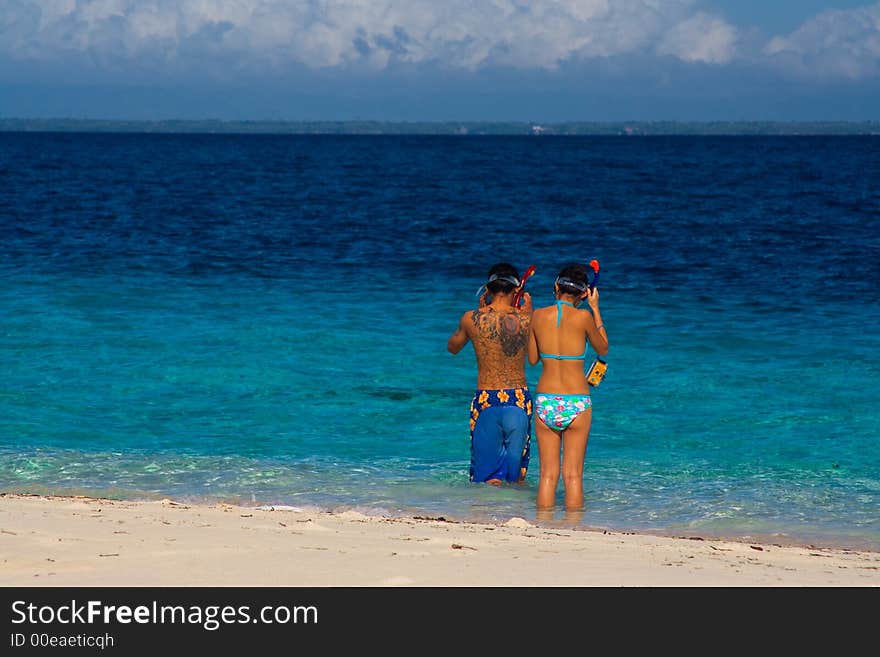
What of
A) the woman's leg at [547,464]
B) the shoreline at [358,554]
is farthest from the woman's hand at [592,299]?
the shoreline at [358,554]

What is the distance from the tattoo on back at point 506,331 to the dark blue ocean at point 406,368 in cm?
116

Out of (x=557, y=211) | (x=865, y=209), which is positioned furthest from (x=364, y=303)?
(x=865, y=209)

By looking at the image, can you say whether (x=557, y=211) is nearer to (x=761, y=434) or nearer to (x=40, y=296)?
(x=40, y=296)

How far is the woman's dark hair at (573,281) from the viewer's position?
26.2ft

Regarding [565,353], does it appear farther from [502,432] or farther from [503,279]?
[502,432]

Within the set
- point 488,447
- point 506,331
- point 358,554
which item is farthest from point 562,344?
point 358,554

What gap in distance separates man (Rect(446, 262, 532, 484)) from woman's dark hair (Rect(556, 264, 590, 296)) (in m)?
0.56

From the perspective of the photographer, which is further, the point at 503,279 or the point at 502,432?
the point at 502,432

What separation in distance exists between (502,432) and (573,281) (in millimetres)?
1424

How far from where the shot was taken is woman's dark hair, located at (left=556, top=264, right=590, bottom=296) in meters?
7.99

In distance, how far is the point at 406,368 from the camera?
14477 millimetres

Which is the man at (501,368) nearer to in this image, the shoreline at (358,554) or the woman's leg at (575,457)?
the woman's leg at (575,457)
